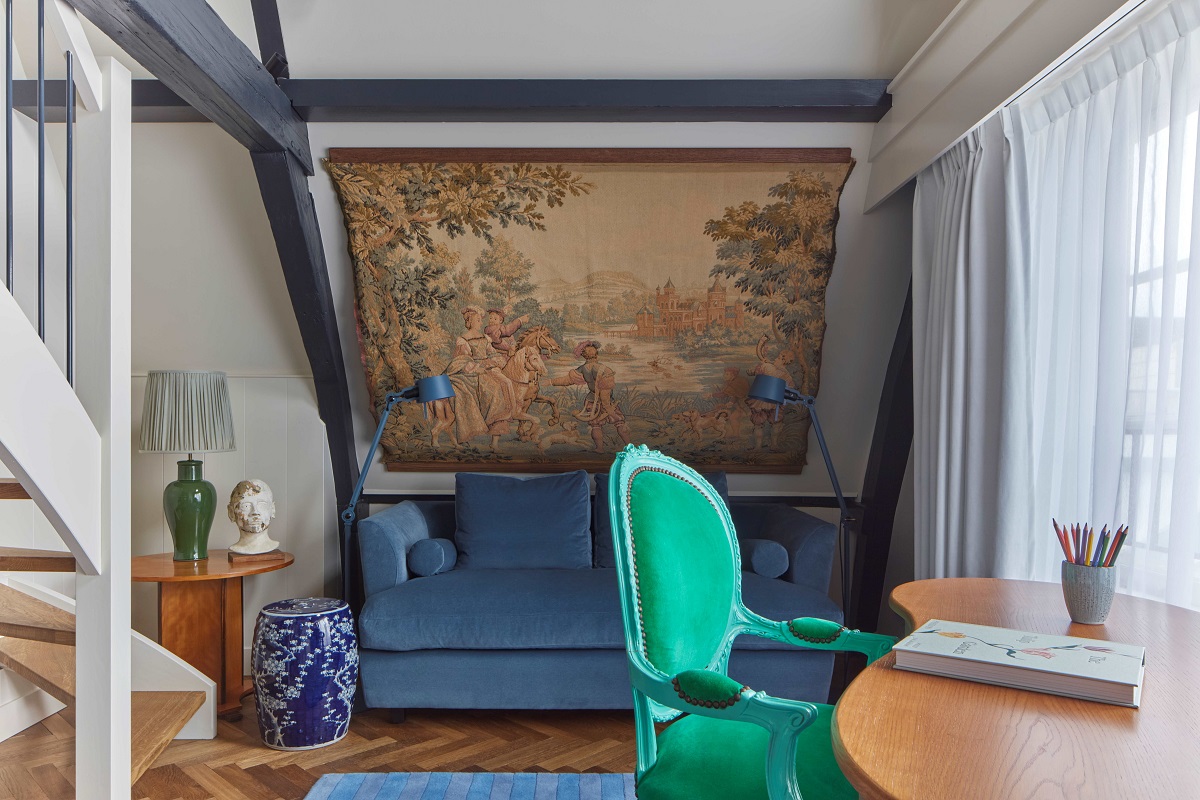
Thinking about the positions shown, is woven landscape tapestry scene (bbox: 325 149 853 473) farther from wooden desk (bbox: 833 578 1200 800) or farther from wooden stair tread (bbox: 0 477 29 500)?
wooden desk (bbox: 833 578 1200 800)

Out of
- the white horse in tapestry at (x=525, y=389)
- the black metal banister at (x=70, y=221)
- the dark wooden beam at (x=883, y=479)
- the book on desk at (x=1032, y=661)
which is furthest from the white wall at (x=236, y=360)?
the book on desk at (x=1032, y=661)

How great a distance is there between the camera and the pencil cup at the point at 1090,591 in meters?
1.51

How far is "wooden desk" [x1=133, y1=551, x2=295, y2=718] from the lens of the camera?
3.10 metres

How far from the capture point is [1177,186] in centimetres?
189

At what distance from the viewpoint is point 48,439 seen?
Answer: 171cm

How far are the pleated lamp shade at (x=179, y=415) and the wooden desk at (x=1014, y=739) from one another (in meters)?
2.83

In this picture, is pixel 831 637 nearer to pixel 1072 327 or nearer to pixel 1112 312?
pixel 1112 312

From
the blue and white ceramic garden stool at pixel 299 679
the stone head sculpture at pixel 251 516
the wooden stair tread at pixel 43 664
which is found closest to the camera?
the wooden stair tread at pixel 43 664

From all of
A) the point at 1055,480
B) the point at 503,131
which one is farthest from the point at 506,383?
the point at 1055,480

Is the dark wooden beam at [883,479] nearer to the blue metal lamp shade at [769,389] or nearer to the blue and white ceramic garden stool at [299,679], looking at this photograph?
the blue metal lamp shade at [769,389]

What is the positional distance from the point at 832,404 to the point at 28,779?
3127 mm

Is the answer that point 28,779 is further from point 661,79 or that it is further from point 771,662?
point 661,79

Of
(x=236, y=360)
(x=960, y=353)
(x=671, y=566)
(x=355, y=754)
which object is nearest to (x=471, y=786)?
(x=355, y=754)

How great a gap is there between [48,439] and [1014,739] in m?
1.76
